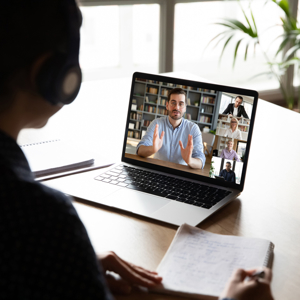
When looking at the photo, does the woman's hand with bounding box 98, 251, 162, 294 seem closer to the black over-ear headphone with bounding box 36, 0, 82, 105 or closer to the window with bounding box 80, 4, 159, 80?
the black over-ear headphone with bounding box 36, 0, 82, 105

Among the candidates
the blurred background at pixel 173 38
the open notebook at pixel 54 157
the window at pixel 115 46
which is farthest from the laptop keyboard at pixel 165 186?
the window at pixel 115 46

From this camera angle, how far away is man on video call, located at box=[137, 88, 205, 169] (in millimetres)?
1090

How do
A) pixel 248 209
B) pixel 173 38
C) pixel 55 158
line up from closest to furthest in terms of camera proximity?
pixel 248 209
pixel 55 158
pixel 173 38

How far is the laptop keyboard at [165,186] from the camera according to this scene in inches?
39.6

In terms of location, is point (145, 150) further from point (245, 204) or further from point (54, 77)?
point (54, 77)

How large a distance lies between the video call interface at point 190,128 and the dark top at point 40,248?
0.63 meters

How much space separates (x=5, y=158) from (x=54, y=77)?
14 centimetres

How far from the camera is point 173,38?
3.76 m

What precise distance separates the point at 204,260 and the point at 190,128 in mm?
435

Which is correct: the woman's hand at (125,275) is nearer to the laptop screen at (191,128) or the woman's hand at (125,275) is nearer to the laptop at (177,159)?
the laptop at (177,159)

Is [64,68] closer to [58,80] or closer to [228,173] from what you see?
[58,80]

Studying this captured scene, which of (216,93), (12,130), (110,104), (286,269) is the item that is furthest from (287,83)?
(12,130)

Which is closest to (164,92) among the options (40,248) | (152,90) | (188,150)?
(152,90)

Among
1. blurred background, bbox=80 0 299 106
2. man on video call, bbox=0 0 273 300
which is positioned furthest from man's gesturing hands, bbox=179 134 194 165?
blurred background, bbox=80 0 299 106
